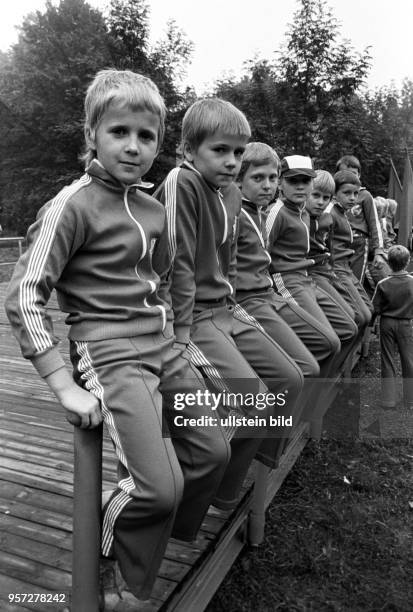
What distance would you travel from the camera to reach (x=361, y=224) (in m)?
6.07

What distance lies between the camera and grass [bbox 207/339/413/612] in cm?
276

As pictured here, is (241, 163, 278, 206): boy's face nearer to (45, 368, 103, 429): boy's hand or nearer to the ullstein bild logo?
the ullstein bild logo

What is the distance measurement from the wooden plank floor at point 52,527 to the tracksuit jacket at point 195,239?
0.92 meters

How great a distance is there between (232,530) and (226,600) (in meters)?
0.35

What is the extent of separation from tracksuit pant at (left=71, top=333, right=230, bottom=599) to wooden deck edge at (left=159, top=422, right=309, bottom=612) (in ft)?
1.46

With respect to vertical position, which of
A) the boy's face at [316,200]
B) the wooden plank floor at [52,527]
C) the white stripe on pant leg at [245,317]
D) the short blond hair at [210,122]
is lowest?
the wooden plank floor at [52,527]

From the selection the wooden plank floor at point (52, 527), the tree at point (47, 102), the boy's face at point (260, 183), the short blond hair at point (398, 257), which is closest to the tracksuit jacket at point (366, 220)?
the short blond hair at point (398, 257)

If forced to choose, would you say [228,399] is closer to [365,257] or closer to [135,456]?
[135,456]

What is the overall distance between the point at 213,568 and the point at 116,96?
1.91 metres

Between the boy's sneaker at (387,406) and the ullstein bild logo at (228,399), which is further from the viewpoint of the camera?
the boy's sneaker at (387,406)

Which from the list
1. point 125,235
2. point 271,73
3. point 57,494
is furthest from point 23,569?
point 271,73

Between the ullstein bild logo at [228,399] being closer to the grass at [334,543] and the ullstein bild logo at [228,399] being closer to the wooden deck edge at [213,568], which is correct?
the wooden deck edge at [213,568]

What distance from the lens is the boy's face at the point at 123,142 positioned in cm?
183

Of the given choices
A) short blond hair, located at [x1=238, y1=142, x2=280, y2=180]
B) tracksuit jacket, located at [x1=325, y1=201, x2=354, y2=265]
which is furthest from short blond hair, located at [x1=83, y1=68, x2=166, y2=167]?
tracksuit jacket, located at [x1=325, y1=201, x2=354, y2=265]
